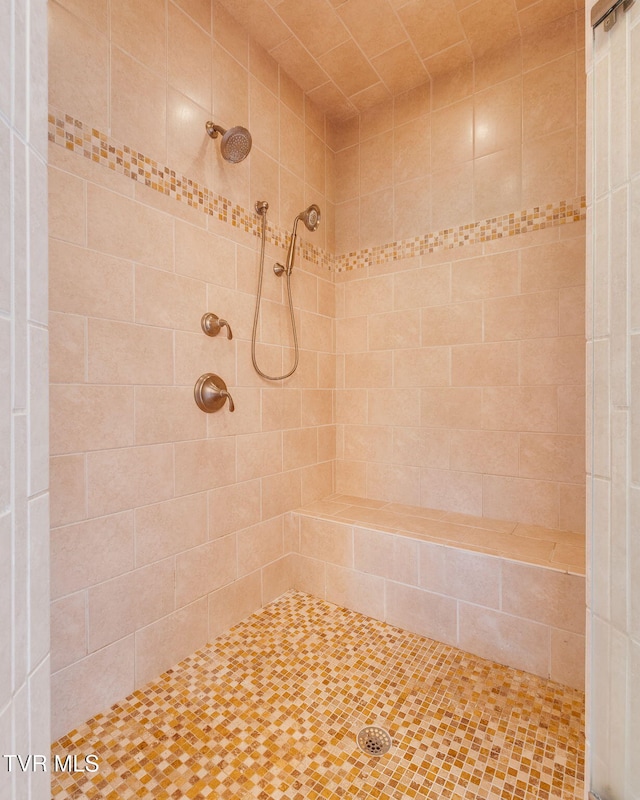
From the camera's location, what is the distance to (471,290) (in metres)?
2.05

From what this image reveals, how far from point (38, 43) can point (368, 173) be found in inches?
87.2

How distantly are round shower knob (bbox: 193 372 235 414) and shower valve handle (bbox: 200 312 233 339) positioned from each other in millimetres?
169

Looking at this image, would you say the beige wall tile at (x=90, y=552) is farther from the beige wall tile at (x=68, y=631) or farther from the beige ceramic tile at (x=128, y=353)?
the beige ceramic tile at (x=128, y=353)

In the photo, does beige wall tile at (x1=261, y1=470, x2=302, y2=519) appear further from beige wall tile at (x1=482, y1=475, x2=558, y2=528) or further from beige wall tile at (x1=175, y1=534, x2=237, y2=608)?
beige wall tile at (x1=482, y1=475, x2=558, y2=528)

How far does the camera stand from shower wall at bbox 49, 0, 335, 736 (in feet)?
3.99

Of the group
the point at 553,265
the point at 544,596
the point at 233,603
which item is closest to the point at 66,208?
the point at 233,603

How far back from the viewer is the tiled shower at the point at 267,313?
1.26 m

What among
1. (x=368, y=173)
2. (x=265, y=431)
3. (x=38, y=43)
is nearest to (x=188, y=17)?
(x=368, y=173)

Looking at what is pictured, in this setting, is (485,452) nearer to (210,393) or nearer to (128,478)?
(210,393)

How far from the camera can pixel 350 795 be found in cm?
102

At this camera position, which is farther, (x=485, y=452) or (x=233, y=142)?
(x=485, y=452)

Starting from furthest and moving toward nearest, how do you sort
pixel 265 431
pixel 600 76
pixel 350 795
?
pixel 265 431, pixel 350 795, pixel 600 76

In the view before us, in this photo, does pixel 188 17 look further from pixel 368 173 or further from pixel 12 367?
pixel 12 367

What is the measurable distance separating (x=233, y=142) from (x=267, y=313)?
2.31 ft
